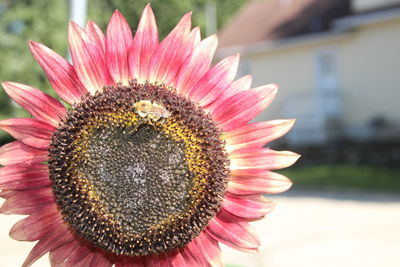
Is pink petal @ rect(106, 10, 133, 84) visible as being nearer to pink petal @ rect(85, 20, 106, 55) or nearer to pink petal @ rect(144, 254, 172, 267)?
pink petal @ rect(85, 20, 106, 55)

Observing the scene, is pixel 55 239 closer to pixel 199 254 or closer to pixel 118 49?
pixel 199 254

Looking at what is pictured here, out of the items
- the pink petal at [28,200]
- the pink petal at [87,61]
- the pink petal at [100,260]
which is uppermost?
the pink petal at [87,61]

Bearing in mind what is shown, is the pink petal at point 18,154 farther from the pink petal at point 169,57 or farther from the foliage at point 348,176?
the foliage at point 348,176

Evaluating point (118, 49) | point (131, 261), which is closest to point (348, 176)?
point (131, 261)

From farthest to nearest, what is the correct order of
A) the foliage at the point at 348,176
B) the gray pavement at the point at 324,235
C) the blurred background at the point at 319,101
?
the foliage at the point at 348,176, the blurred background at the point at 319,101, the gray pavement at the point at 324,235

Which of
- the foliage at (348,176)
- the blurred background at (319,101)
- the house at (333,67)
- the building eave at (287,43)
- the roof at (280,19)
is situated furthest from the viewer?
the roof at (280,19)

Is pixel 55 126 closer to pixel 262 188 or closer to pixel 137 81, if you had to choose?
pixel 137 81

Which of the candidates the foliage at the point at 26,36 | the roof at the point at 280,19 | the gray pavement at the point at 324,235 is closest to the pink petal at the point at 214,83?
the gray pavement at the point at 324,235

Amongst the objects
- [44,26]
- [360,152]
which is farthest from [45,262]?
[360,152]

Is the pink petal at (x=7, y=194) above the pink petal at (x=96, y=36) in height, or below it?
below
